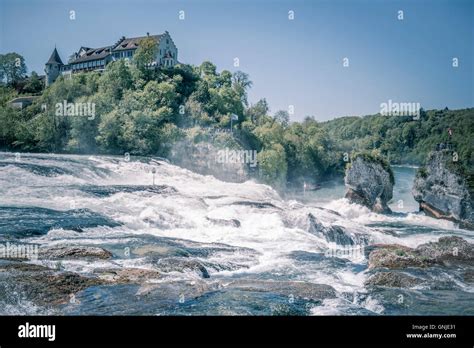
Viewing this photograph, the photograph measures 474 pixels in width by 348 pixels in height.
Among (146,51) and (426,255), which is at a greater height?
(146,51)

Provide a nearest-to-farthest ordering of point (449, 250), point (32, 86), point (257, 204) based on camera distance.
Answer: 1. point (449, 250)
2. point (257, 204)
3. point (32, 86)

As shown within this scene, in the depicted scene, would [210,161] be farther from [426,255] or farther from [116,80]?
[426,255]

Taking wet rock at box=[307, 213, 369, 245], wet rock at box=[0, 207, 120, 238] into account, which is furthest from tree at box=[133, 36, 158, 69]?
wet rock at box=[307, 213, 369, 245]

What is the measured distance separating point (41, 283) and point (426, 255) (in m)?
6.50

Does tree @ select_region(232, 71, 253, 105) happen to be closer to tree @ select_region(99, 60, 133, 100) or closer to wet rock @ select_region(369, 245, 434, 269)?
tree @ select_region(99, 60, 133, 100)

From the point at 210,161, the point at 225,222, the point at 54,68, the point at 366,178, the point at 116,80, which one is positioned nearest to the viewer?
the point at 225,222

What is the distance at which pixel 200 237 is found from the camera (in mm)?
9898

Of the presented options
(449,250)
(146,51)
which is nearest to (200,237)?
(449,250)

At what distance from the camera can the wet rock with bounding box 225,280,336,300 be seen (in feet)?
21.5

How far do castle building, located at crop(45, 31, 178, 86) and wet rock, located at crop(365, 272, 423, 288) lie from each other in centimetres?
1690

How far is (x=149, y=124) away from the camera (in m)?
19.8

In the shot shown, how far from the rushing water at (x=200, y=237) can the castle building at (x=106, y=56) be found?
7.17m

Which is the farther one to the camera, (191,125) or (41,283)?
(191,125)
